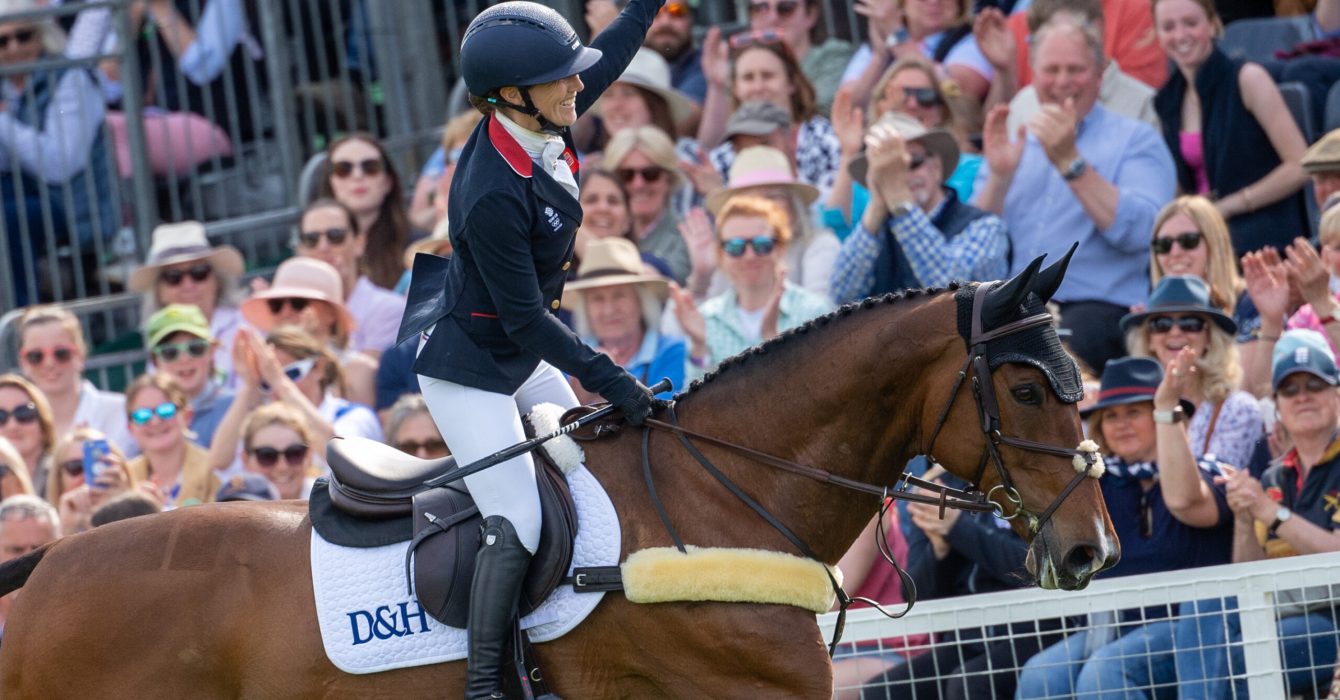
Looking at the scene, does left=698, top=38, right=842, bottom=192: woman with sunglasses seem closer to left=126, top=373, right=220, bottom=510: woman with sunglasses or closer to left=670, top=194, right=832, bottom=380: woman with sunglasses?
left=670, top=194, right=832, bottom=380: woman with sunglasses

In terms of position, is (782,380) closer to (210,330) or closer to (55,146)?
(210,330)

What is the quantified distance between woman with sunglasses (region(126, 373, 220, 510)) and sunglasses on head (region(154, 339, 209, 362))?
63 cm

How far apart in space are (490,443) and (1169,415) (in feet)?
10.8

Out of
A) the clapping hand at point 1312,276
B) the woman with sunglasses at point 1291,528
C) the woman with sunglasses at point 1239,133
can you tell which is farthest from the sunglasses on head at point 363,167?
the woman with sunglasses at point 1291,528

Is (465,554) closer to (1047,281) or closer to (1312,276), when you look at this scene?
(1047,281)

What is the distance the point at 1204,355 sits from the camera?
912cm

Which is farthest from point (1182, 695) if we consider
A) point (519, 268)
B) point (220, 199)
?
point (220, 199)

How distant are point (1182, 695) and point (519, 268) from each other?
10.4ft

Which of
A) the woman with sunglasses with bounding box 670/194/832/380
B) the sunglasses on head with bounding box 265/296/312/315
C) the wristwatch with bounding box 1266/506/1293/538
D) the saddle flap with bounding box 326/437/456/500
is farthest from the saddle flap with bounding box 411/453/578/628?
the sunglasses on head with bounding box 265/296/312/315

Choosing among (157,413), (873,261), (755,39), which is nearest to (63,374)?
(157,413)

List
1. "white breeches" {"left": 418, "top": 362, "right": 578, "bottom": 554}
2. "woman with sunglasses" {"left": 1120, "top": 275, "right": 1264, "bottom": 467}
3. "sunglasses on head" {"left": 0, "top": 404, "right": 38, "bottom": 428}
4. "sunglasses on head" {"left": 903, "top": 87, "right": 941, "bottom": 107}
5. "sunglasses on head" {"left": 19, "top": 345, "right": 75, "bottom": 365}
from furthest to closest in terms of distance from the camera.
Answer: "sunglasses on head" {"left": 19, "top": 345, "right": 75, "bottom": 365}
"sunglasses on head" {"left": 903, "top": 87, "right": 941, "bottom": 107}
"sunglasses on head" {"left": 0, "top": 404, "right": 38, "bottom": 428}
"woman with sunglasses" {"left": 1120, "top": 275, "right": 1264, "bottom": 467}
"white breeches" {"left": 418, "top": 362, "right": 578, "bottom": 554}

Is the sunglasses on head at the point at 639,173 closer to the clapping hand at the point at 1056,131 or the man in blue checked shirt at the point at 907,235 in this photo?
the man in blue checked shirt at the point at 907,235

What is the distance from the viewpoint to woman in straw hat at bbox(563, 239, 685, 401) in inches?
418

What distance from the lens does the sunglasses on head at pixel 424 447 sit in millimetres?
9695
